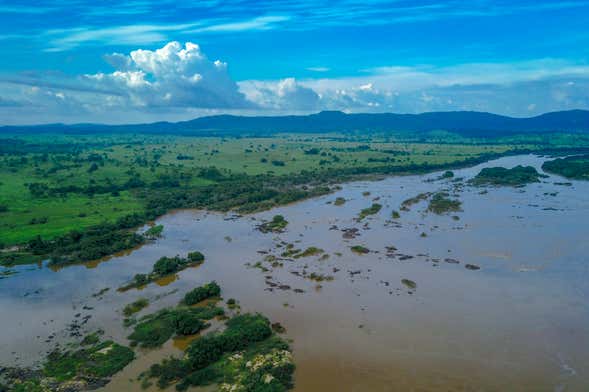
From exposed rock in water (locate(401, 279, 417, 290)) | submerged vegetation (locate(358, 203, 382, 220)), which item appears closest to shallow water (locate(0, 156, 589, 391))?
exposed rock in water (locate(401, 279, 417, 290))

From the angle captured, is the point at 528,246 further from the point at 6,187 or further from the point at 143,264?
the point at 6,187

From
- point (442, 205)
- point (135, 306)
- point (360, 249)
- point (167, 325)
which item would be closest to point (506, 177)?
point (442, 205)

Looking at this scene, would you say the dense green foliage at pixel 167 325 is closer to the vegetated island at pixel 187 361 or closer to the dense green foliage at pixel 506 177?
the vegetated island at pixel 187 361

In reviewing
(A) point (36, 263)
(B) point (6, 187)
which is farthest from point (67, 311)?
(B) point (6, 187)

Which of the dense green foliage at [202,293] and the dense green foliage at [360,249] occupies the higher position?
the dense green foliage at [360,249]

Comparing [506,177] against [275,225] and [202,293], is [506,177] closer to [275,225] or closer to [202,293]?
[275,225]

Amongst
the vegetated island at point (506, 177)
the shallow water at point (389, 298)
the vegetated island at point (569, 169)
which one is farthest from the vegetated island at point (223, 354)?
the vegetated island at point (569, 169)
